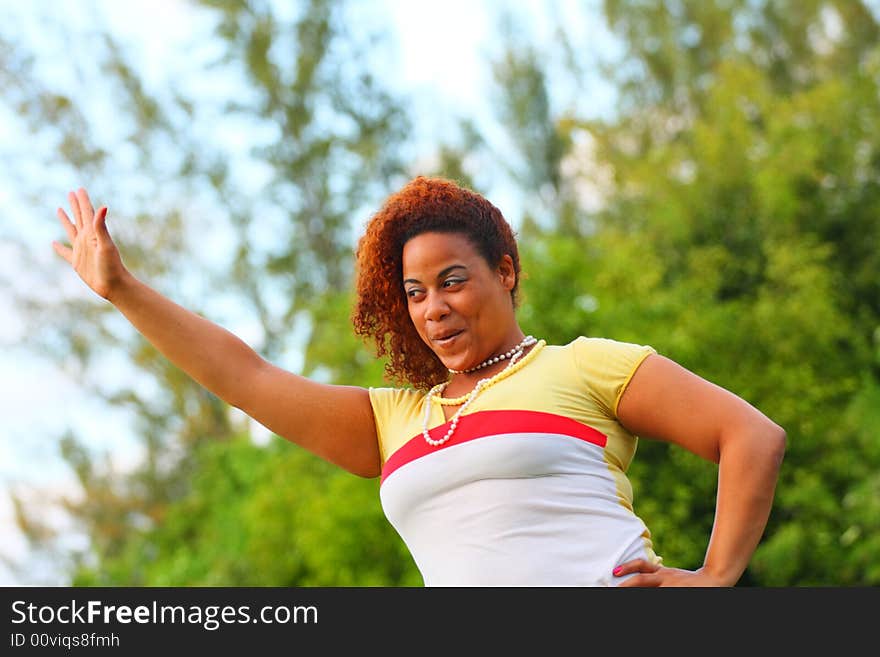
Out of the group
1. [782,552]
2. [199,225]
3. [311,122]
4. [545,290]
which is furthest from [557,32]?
[782,552]

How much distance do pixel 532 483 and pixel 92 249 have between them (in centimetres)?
96

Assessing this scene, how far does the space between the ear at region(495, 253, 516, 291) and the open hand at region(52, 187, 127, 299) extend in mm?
709

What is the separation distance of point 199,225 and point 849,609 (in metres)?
14.8

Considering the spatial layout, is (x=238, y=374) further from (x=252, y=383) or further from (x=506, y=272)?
(x=506, y=272)

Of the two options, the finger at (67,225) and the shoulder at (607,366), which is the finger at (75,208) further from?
the shoulder at (607,366)

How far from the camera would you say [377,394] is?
218 centimetres

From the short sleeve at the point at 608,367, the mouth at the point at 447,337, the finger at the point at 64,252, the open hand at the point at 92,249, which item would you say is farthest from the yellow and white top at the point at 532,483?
the finger at the point at 64,252

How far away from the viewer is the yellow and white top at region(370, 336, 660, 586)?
1.85 meters

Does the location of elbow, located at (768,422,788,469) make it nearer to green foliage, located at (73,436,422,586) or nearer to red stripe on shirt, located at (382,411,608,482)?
red stripe on shirt, located at (382,411,608,482)

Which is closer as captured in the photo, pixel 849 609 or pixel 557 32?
pixel 849 609

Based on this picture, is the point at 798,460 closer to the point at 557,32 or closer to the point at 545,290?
the point at 545,290

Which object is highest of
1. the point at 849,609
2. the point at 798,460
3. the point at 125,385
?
the point at 125,385

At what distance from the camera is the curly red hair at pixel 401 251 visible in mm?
2113

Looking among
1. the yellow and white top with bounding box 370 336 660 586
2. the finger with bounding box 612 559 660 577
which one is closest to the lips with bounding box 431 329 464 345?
the yellow and white top with bounding box 370 336 660 586
